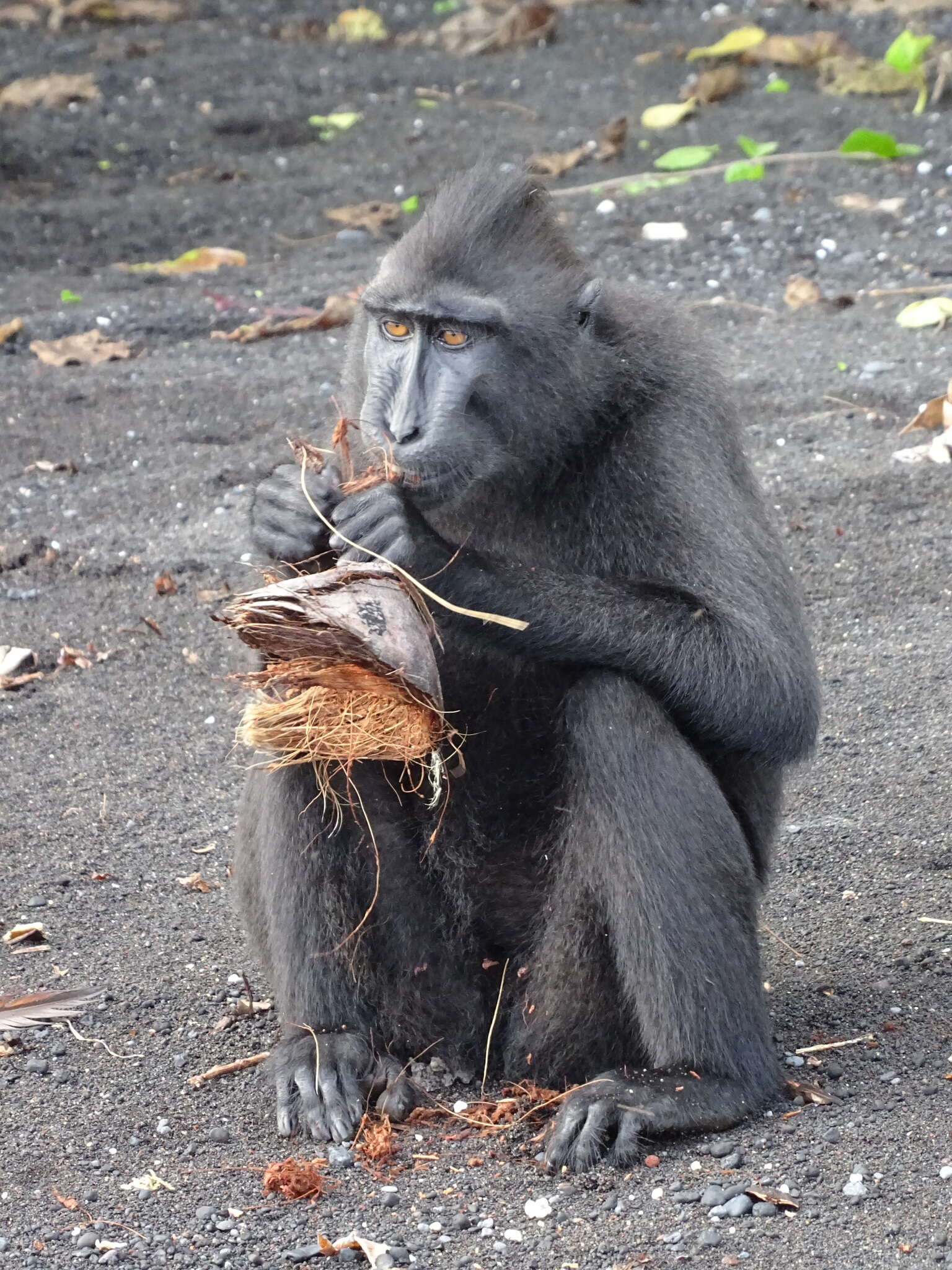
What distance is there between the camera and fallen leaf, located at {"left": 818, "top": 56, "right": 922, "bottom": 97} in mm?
11695

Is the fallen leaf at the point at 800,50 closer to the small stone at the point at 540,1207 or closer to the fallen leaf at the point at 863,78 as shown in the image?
the fallen leaf at the point at 863,78

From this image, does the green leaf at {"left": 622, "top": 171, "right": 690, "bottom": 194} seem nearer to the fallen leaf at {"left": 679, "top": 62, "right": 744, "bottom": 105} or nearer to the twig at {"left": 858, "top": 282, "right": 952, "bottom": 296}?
the fallen leaf at {"left": 679, "top": 62, "right": 744, "bottom": 105}

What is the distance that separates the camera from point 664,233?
32.2 ft

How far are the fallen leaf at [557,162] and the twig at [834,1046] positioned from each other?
26.5 ft

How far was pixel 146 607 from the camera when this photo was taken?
676 cm

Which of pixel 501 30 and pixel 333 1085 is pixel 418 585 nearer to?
pixel 333 1085

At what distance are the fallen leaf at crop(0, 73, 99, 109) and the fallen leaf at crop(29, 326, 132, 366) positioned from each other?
477 centimetres

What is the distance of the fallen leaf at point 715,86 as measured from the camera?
1193cm

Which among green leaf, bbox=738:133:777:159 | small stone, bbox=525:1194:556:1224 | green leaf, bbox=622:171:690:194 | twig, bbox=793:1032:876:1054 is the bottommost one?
twig, bbox=793:1032:876:1054

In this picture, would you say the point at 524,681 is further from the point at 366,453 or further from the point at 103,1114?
the point at 103,1114

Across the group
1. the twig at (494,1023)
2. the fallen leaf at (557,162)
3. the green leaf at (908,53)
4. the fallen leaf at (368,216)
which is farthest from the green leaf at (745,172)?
the twig at (494,1023)

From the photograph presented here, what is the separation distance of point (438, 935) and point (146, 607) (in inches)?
124

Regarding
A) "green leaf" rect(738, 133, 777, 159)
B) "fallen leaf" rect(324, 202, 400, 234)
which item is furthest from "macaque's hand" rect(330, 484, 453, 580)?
"green leaf" rect(738, 133, 777, 159)

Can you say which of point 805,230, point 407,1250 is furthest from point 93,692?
point 805,230
